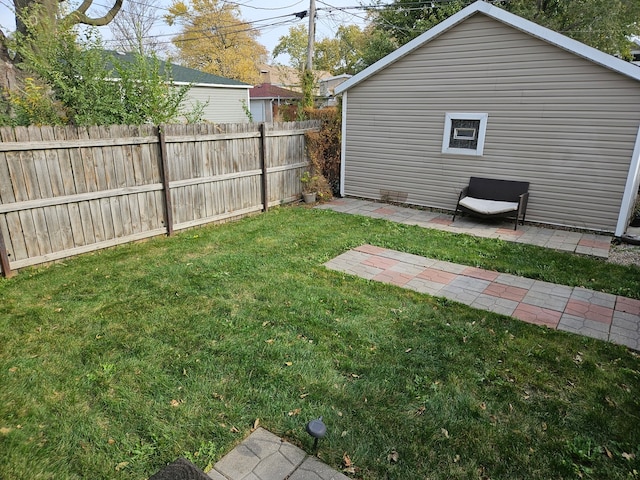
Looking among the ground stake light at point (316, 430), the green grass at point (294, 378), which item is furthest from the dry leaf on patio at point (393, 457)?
the ground stake light at point (316, 430)

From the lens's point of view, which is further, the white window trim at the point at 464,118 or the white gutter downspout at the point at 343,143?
the white gutter downspout at the point at 343,143

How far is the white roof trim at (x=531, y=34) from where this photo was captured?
6.34 meters

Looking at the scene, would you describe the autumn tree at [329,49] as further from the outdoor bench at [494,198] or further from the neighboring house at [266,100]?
the outdoor bench at [494,198]

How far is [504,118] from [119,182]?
6916 millimetres

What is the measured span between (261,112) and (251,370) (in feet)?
90.6

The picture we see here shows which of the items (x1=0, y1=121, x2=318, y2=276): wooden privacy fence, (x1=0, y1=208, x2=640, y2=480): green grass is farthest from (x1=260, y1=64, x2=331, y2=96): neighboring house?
(x1=0, y1=208, x2=640, y2=480): green grass

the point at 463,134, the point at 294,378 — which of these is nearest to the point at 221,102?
the point at 463,134

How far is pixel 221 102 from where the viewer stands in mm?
19156

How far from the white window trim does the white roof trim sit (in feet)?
5.09

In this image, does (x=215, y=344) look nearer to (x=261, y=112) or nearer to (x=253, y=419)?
(x=253, y=419)

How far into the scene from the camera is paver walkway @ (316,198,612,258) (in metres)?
6.48

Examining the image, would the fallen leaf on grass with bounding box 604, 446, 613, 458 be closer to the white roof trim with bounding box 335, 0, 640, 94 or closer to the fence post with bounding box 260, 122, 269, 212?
the white roof trim with bounding box 335, 0, 640, 94

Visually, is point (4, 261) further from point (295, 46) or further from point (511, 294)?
point (295, 46)

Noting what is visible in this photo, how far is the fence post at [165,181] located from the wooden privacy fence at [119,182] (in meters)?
0.02
